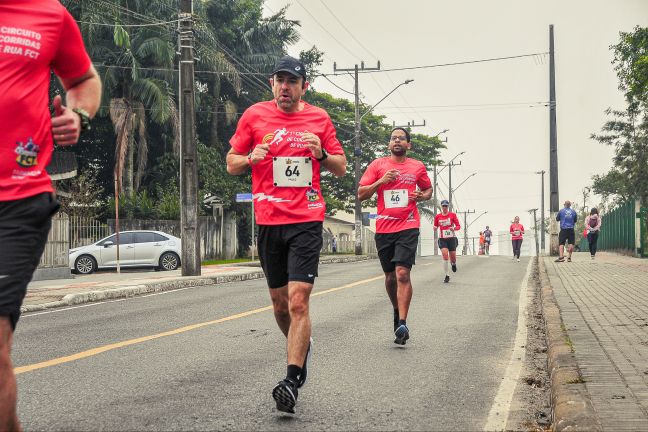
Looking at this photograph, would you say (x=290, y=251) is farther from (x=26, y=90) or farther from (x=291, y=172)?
(x=26, y=90)

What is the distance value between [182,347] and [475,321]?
398 centimetres

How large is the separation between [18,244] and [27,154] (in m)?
0.35

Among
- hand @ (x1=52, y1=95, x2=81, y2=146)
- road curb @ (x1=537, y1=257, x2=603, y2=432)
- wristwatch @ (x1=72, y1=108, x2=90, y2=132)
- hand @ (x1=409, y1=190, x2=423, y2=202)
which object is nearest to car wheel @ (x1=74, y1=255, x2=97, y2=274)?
hand @ (x1=409, y1=190, x2=423, y2=202)

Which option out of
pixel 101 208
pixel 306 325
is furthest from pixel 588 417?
pixel 101 208

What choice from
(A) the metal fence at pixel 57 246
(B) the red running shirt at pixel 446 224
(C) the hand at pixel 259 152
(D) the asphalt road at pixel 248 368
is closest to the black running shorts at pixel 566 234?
(B) the red running shirt at pixel 446 224

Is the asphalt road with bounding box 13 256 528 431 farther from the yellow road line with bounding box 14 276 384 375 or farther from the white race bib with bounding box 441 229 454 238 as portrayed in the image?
the white race bib with bounding box 441 229 454 238

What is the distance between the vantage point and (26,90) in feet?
10.4

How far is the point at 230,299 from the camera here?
44.5 ft

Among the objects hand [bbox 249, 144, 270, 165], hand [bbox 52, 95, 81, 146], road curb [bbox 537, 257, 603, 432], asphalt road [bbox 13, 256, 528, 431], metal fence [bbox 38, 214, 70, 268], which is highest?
hand [bbox 249, 144, 270, 165]

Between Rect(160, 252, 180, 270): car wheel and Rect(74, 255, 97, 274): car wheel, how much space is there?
214 cm

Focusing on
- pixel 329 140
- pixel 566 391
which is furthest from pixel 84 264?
pixel 566 391

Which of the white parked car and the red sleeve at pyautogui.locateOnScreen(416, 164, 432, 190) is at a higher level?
the red sleeve at pyautogui.locateOnScreen(416, 164, 432, 190)

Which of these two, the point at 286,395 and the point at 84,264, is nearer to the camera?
the point at 286,395

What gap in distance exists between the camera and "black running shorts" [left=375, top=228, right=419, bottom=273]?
8281mm
